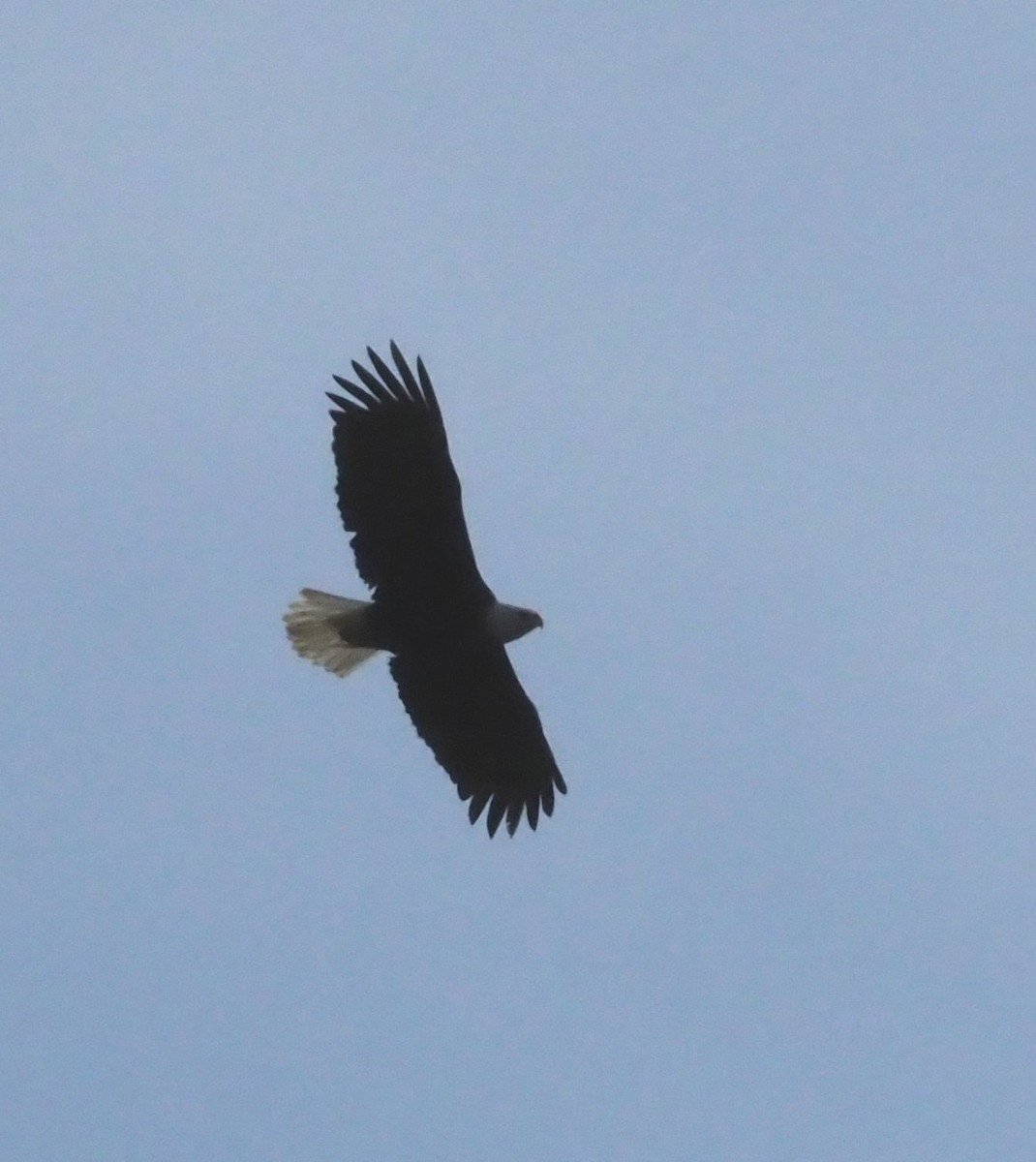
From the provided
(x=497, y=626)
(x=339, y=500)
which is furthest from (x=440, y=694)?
(x=339, y=500)

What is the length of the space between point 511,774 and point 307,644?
5.87 ft

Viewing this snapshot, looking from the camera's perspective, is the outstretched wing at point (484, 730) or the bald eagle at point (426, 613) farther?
the outstretched wing at point (484, 730)

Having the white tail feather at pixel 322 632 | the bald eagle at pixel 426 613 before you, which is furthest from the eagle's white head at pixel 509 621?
the white tail feather at pixel 322 632

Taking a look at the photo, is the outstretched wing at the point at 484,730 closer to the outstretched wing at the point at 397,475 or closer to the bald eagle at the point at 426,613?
the bald eagle at the point at 426,613

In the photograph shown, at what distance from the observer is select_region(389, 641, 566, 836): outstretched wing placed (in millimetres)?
16906

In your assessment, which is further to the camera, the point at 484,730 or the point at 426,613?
the point at 484,730

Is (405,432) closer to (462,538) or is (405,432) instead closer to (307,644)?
(462,538)

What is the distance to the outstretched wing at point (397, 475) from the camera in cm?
1567

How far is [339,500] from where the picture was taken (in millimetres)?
15844

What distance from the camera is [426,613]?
16.4 meters

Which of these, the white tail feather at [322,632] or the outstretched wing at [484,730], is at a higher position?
the white tail feather at [322,632]

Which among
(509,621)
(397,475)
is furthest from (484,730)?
(397,475)

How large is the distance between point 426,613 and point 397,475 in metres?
1.16

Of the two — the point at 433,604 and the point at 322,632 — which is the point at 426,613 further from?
the point at 322,632
